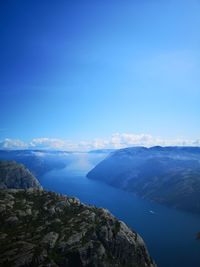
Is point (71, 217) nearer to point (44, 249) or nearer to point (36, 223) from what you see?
point (36, 223)

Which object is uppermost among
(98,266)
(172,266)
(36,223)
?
(36,223)

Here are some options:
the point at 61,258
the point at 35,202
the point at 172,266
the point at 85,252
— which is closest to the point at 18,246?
the point at 61,258

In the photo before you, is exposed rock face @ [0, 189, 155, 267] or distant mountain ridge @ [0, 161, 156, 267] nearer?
distant mountain ridge @ [0, 161, 156, 267]

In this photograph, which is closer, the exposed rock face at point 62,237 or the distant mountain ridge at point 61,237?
the distant mountain ridge at point 61,237

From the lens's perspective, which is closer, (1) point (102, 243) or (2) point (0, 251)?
(2) point (0, 251)

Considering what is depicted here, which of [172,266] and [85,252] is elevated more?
[85,252]

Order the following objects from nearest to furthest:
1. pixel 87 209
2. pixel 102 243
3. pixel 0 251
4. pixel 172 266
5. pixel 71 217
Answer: pixel 0 251, pixel 102 243, pixel 71 217, pixel 87 209, pixel 172 266

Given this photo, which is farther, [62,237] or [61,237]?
[61,237]

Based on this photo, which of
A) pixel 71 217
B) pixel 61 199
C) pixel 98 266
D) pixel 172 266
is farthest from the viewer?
pixel 172 266
